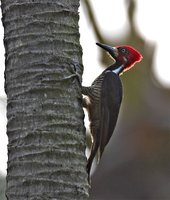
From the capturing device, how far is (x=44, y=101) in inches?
227

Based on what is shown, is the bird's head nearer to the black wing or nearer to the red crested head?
the red crested head

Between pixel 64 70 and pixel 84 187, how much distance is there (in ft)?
2.53

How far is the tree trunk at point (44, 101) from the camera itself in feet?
18.4

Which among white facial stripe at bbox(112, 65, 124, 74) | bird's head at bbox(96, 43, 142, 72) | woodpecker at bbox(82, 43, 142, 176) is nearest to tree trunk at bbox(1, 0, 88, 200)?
woodpecker at bbox(82, 43, 142, 176)

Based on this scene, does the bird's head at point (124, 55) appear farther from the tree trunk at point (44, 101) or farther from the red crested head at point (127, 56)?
the tree trunk at point (44, 101)

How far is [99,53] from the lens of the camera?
12734mm

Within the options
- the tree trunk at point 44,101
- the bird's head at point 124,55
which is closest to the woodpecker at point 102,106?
the bird's head at point 124,55

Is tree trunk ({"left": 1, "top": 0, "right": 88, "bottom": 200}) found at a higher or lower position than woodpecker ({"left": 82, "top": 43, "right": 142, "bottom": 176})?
higher

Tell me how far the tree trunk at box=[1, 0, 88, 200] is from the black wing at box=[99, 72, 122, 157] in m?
0.71

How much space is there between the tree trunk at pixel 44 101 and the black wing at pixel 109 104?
707 mm

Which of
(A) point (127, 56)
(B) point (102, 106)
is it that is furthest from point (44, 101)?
(A) point (127, 56)

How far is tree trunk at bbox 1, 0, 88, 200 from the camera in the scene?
5.61 metres

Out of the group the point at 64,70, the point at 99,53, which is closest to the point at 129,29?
the point at 99,53

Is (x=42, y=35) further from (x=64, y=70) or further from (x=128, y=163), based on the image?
(x=128, y=163)
